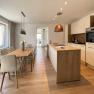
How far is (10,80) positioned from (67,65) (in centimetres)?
175

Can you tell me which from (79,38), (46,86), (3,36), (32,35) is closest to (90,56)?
(46,86)

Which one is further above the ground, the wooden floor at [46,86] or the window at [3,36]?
the window at [3,36]

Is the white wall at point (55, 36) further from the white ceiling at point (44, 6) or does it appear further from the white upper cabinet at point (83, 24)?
the white ceiling at point (44, 6)

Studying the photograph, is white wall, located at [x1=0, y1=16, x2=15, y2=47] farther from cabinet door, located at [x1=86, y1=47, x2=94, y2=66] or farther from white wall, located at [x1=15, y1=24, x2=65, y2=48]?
cabinet door, located at [x1=86, y1=47, x2=94, y2=66]

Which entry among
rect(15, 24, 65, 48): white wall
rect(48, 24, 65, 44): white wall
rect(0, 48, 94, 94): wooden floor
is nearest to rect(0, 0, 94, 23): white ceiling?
rect(0, 48, 94, 94): wooden floor

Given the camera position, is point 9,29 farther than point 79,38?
Yes

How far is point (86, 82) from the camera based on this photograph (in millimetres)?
3715

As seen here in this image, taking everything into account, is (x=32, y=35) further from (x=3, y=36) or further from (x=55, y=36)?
(x=3, y=36)

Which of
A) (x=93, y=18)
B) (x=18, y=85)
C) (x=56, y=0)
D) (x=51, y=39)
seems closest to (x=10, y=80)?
(x=18, y=85)

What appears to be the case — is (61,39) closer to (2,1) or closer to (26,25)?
(26,25)

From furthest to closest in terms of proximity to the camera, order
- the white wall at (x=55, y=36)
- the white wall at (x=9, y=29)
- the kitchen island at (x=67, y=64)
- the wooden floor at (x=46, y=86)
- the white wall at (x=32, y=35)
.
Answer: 1. the white wall at (x=55, y=36)
2. the white wall at (x=32, y=35)
3. the white wall at (x=9, y=29)
4. the kitchen island at (x=67, y=64)
5. the wooden floor at (x=46, y=86)

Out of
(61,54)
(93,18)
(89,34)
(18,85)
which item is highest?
(93,18)

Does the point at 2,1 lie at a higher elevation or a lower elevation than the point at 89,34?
higher

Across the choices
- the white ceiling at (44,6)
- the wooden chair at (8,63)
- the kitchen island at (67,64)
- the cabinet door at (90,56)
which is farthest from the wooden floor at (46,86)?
the white ceiling at (44,6)
